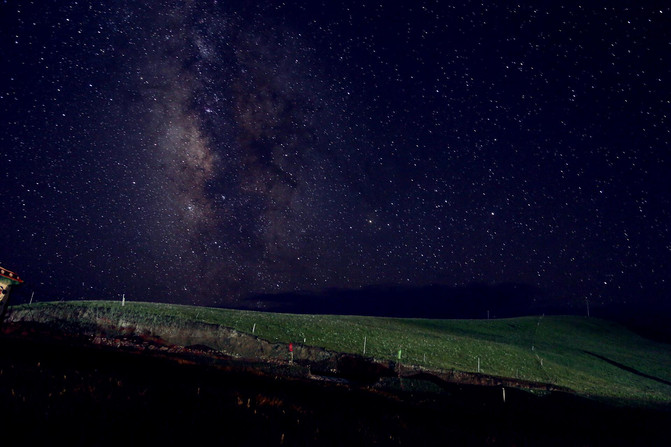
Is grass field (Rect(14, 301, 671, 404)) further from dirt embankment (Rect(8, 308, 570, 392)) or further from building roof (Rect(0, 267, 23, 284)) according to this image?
building roof (Rect(0, 267, 23, 284))

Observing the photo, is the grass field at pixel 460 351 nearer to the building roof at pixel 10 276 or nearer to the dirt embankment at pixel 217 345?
the dirt embankment at pixel 217 345

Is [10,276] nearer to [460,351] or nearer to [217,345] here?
[217,345]

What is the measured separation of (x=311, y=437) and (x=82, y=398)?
3.09 metres

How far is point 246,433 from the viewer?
14.3ft

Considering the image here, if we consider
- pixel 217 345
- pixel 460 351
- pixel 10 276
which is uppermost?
pixel 10 276

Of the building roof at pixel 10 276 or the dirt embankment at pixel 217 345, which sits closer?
the building roof at pixel 10 276

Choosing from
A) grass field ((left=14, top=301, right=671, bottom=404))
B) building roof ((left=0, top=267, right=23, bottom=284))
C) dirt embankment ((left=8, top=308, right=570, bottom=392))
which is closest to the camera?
building roof ((left=0, top=267, right=23, bottom=284))

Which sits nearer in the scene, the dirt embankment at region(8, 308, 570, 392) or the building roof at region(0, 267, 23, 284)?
the building roof at region(0, 267, 23, 284)

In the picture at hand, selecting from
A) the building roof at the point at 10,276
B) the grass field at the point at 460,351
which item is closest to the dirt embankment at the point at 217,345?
the grass field at the point at 460,351

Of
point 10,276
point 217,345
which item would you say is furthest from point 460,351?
point 10,276

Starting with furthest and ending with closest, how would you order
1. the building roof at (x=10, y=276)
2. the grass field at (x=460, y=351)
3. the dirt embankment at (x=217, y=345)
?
the grass field at (x=460, y=351), the dirt embankment at (x=217, y=345), the building roof at (x=10, y=276)

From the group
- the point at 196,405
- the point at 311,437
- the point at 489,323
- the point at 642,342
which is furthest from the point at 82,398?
the point at 642,342

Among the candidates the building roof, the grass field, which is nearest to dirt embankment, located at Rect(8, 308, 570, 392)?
the grass field

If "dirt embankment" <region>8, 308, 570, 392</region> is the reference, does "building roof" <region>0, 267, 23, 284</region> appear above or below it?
above
